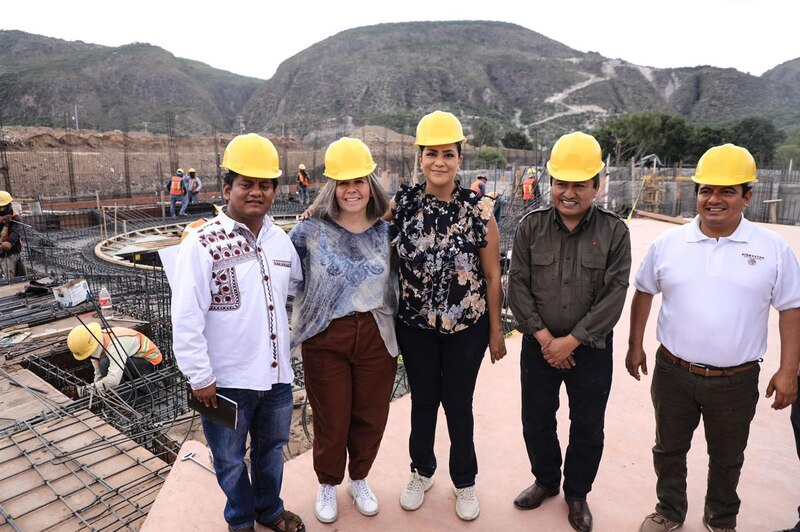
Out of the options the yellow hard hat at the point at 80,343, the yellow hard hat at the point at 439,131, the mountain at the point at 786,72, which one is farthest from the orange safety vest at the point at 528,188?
the mountain at the point at 786,72

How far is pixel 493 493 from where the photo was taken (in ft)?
7.75

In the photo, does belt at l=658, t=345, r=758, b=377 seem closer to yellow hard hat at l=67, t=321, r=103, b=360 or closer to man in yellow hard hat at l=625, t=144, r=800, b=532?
man in yellow hard hat at l=625, t=144, r=800, b=532

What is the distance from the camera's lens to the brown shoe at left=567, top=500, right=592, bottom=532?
211 cm

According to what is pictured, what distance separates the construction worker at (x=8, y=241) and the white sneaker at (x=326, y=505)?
276 inches

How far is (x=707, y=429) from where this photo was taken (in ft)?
6.70

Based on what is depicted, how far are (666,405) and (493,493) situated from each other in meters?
0.87

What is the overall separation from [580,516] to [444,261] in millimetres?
1233

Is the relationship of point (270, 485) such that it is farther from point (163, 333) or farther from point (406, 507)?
point (163, 333)

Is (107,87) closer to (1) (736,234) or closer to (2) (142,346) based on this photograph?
(2) (142,346)

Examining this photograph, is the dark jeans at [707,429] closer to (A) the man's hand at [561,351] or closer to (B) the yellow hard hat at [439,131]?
(A) the man's hand at [561,351]

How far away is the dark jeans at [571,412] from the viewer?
207 cm

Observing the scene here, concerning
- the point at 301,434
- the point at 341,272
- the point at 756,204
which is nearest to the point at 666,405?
the point at 341,272

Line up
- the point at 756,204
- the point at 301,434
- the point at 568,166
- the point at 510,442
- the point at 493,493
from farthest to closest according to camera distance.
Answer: the point at 756,204 < the point at 301,434 < the point at 510,442 < the point at 493,493 < the point at 568,166


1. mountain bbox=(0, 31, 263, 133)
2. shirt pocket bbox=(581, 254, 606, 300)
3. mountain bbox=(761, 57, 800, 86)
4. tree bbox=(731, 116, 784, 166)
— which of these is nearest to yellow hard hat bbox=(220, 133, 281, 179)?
shirt pocket bbox=(581, 254, 606, 300)
